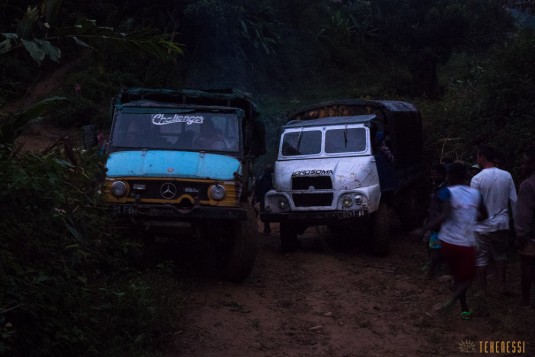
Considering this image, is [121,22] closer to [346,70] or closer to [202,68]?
[202,68]

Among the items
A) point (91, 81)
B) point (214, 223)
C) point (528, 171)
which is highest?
point (91, 81)

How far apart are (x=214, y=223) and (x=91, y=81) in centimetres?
2266

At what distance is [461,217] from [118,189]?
13.3 ft

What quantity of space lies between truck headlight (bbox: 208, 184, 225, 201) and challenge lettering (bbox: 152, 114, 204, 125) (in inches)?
51.0

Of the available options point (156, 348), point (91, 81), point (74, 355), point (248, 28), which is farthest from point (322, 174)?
point (248, 28)

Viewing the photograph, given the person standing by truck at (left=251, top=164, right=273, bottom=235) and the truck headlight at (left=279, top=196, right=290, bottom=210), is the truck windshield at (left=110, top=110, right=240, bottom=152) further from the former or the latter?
the person standing by truck at (left=251, top=164, right=273, bottom=235)

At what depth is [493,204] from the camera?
24.8 ft

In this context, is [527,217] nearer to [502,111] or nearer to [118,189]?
[118,189]

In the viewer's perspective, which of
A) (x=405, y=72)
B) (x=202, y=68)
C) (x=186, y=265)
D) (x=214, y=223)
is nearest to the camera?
(x=214, y=223)

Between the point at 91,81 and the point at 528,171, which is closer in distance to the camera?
the point at 528,171

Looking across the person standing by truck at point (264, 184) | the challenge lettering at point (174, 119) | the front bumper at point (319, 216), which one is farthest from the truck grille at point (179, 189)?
the person standing by truck at point (264, 184)

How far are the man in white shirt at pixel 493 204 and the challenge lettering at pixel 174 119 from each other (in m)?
3.71

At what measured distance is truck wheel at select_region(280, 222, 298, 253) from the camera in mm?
11252

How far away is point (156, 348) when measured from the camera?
6266 millimetres
